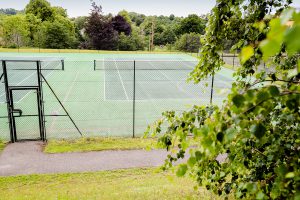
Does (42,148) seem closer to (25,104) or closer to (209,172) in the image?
(25,104)

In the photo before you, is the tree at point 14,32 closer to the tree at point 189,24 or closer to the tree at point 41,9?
the tree at point 41,9

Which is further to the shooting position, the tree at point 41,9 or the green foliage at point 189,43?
the tree at point 41,9

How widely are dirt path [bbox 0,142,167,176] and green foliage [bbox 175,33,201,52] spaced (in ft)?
152

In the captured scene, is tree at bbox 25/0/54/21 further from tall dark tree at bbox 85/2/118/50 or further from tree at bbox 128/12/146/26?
tree at bbox 128/12/146/26

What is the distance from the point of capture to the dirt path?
29.6ft

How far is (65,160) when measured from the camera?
961cm

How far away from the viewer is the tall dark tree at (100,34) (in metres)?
55.7

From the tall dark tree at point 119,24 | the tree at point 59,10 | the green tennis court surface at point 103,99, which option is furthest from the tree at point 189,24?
the green tennis court surface at point 103,99

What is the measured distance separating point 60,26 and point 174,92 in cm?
4039

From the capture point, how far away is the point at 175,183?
7.88 metres

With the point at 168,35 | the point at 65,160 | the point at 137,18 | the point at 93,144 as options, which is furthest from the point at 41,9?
the point at 65,160

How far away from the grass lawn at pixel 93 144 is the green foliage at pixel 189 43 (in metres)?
45.3

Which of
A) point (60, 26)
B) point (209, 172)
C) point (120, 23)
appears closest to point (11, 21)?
point (60, 26)

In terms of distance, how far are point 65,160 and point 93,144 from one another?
149cm
